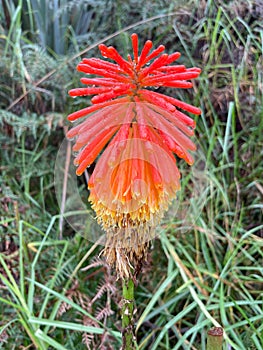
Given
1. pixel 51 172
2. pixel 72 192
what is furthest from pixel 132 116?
pixel 51 172

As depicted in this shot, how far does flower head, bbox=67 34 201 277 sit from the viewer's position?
3.22 feet

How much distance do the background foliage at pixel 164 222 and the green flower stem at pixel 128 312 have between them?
461 millimetres

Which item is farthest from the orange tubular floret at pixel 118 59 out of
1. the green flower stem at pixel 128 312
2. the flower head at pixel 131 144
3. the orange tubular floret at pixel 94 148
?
the green flower stem at pixel 128 312

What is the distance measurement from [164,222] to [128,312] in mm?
646

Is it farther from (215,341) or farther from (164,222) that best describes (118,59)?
(164,222)

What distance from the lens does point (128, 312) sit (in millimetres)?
1045

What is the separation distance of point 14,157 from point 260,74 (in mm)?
1181

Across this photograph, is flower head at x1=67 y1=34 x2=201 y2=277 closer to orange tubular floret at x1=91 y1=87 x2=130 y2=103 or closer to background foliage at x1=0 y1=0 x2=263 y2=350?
orange tubular floret at x1=91 y1=87 x2=130 y2=103

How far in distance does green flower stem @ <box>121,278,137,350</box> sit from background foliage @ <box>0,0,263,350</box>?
1.51 ft

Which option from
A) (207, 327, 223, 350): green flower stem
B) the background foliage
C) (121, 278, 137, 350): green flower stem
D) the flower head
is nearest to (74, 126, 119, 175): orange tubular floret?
the flower head

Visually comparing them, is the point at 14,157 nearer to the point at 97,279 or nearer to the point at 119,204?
the point at 97,279

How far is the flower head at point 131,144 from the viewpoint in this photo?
38.6 inches

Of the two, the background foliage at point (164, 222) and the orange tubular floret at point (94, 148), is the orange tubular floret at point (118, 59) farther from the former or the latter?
the background foliage at point (164, 222)

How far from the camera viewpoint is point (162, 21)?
2369 mm
